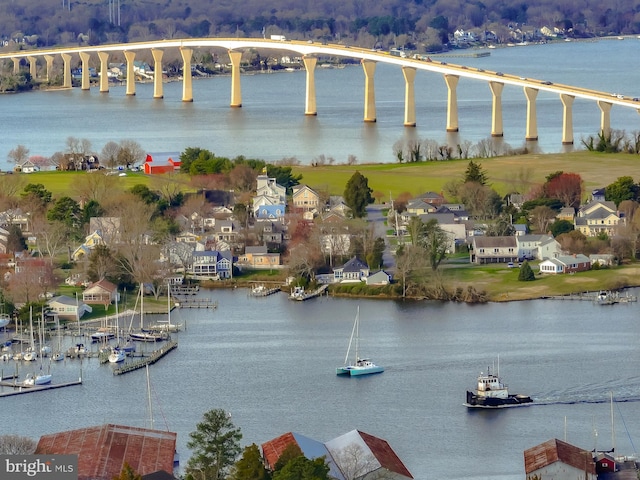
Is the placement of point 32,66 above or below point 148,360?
above

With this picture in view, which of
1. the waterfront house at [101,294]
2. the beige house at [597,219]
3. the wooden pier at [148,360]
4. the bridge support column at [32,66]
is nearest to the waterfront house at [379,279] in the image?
the waterfront house at [101,294]

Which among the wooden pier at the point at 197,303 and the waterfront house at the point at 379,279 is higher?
the waterfront house at the point at 379,279

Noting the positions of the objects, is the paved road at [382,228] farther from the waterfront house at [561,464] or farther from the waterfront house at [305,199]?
the waterfront house at [561,464]

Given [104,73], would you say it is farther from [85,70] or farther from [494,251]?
[494,251]

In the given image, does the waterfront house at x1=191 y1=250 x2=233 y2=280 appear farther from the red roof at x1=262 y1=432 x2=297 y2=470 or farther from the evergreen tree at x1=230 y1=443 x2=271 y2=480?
the evergreen tree at x1=230 y1=443 x2=271 y2=480

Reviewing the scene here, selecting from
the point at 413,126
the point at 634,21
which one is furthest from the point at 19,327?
the point at 634,21

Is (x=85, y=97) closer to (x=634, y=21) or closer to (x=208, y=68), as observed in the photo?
(x=208, y=68)

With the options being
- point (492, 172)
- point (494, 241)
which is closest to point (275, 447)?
point (494, 241)
